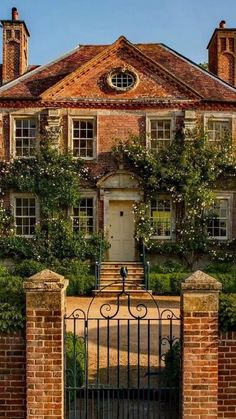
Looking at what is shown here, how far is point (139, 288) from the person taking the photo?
61.5 feet

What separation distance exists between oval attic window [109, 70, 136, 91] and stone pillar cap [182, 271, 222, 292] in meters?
17.3

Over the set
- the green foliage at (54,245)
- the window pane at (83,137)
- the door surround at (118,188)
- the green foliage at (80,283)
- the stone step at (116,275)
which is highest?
the window pane at (83,137)

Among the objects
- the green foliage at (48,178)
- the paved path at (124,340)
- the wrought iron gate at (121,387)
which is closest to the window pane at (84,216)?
the green foliage at (48,178)

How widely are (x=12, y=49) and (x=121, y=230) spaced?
9989 mm

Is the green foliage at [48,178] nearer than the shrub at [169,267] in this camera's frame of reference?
No

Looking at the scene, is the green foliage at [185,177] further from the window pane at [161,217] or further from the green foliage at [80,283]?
the green foliage at [80,283]

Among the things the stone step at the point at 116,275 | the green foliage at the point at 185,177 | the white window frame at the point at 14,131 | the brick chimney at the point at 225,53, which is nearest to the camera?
the stone step at the point at 116,275

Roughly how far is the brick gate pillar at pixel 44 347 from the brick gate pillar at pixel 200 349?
4.68ft

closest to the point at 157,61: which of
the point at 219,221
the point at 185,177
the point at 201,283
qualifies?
the point at 185,177

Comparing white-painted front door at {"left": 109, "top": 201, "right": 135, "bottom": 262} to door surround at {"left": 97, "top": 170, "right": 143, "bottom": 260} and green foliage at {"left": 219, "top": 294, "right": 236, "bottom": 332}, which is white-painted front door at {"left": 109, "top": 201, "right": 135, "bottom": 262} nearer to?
door surround at {"left": 97, "top": 170, "right": 143, "bottom": 260}

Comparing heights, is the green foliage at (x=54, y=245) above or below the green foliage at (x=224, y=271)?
above

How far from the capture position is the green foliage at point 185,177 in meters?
21.0

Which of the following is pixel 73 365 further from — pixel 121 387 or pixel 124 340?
pixel 124 340

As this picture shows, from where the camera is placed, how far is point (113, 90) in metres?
21.8
